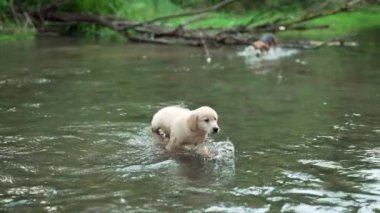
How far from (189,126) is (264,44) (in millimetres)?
12067

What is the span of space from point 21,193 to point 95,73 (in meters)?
9.44

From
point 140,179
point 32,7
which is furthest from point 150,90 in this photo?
point 32,7

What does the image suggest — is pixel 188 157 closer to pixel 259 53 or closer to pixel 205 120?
pixel 205 120

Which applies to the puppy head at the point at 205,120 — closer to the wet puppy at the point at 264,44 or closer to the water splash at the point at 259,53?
the water splash at the point at 259,53

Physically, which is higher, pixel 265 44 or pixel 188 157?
pixel 265 44

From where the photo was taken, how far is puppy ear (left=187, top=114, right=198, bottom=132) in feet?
25.6

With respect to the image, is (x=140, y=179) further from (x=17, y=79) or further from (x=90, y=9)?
(x=90, y=9)

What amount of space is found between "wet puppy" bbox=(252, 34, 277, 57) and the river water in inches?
62.4

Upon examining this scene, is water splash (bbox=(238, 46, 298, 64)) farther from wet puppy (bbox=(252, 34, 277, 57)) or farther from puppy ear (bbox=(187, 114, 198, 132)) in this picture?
puppy ear (bbox=(187, 114, 198, 132))

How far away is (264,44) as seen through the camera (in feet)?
64.4

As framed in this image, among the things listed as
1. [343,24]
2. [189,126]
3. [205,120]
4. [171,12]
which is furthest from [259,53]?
→ [343,24]

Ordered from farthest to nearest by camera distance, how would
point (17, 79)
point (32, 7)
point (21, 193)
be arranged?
point (32, 7) < point (17, 79) < point (21, 193)

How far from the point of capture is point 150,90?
43.4 ft

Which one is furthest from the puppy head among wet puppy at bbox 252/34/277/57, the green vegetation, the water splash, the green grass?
the green grass
